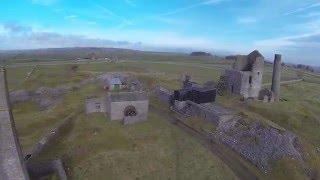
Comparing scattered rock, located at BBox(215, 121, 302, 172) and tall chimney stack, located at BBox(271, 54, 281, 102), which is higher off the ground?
tall chimney stack, located at BBox(271, 54, 281, 102)

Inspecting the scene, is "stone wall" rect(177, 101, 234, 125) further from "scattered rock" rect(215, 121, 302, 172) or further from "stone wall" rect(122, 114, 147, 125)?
"stone wall" rect(122, 114, 147, 125)

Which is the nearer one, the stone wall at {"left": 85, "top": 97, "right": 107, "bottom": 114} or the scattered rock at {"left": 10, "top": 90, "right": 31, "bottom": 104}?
the stone wall at {"left": 85, "top": 97, "right": 107, "bottom": 114}

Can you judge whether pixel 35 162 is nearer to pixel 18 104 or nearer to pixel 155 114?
pixel 155 114

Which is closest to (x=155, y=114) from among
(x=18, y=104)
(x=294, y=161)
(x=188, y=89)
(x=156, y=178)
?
(x=188, y=89)

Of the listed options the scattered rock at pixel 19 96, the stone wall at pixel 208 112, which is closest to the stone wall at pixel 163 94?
the stone wall at pixel 208 112

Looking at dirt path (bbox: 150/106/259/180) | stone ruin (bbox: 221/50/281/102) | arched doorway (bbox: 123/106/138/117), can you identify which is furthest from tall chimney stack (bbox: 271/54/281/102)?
arched doorway (bbox: 123/106/138/117)
